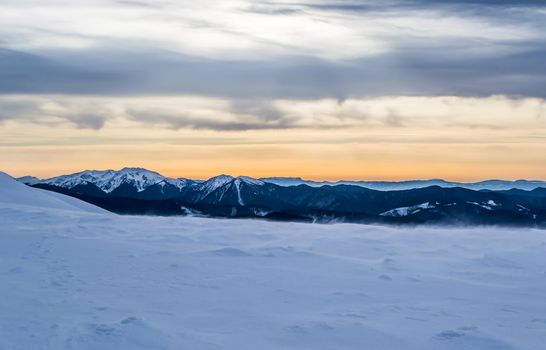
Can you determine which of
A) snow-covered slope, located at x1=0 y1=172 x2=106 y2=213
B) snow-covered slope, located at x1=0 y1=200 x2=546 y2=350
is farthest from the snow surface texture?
snow-covered slope, located at x1=0 y1=172 x2=106 y2=213

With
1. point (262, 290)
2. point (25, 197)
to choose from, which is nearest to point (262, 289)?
point (262, 290)

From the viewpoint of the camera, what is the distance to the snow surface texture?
33.1 feet

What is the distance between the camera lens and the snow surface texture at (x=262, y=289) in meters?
10.1

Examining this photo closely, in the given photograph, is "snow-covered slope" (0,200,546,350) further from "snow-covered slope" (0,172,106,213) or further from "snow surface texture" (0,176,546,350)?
"snow-covered slope" (0,172,106,213)

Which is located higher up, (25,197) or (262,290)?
(25,197)

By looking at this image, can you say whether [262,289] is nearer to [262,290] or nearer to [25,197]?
[262,290]

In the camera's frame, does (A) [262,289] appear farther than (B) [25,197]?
No

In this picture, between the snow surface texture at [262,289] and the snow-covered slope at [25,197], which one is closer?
the snow surface texture at [262,289]

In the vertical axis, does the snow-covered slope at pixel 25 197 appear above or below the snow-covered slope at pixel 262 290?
above

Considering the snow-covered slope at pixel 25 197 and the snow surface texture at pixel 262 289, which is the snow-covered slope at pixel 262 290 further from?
the snow-covered slope at pixel 25 197

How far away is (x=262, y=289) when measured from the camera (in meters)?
13.4

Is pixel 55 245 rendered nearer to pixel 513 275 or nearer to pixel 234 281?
pixel 234 281

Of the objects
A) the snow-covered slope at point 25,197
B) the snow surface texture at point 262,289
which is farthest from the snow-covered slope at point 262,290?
the snow-covered slope at point 25,197

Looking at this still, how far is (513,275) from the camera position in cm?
1597
